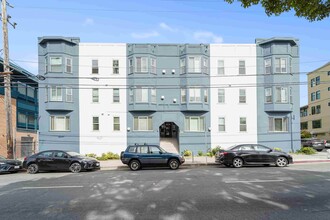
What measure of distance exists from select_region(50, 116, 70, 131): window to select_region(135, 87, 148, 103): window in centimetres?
706

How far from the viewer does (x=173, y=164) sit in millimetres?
16625

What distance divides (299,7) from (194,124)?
20622 mm

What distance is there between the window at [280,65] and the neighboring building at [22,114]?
2359 centimetres

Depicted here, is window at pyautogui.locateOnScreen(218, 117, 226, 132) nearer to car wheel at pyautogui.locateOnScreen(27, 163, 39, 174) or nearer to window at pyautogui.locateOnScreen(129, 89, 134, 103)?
window at pyautogui.locateOnScreen(129, 89, 134, 103)

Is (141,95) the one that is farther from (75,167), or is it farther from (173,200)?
(173,200)

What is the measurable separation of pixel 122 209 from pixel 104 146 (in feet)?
64.2

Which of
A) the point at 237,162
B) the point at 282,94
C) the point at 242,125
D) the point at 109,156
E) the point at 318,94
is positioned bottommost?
the point at 109,156

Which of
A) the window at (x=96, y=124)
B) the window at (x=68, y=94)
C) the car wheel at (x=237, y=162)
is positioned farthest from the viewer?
the window at (x=96, y=124)

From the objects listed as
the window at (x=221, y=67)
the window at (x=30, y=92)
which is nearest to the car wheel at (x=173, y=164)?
the window at (x=221, y=67)

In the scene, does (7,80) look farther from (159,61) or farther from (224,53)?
(224,53)

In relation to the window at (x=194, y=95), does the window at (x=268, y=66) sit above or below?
above

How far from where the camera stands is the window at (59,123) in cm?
2548

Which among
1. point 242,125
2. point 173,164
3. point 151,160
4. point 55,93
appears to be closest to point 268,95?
point 242,125

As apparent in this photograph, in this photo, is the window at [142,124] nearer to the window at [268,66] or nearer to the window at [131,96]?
the window at [131,96]
